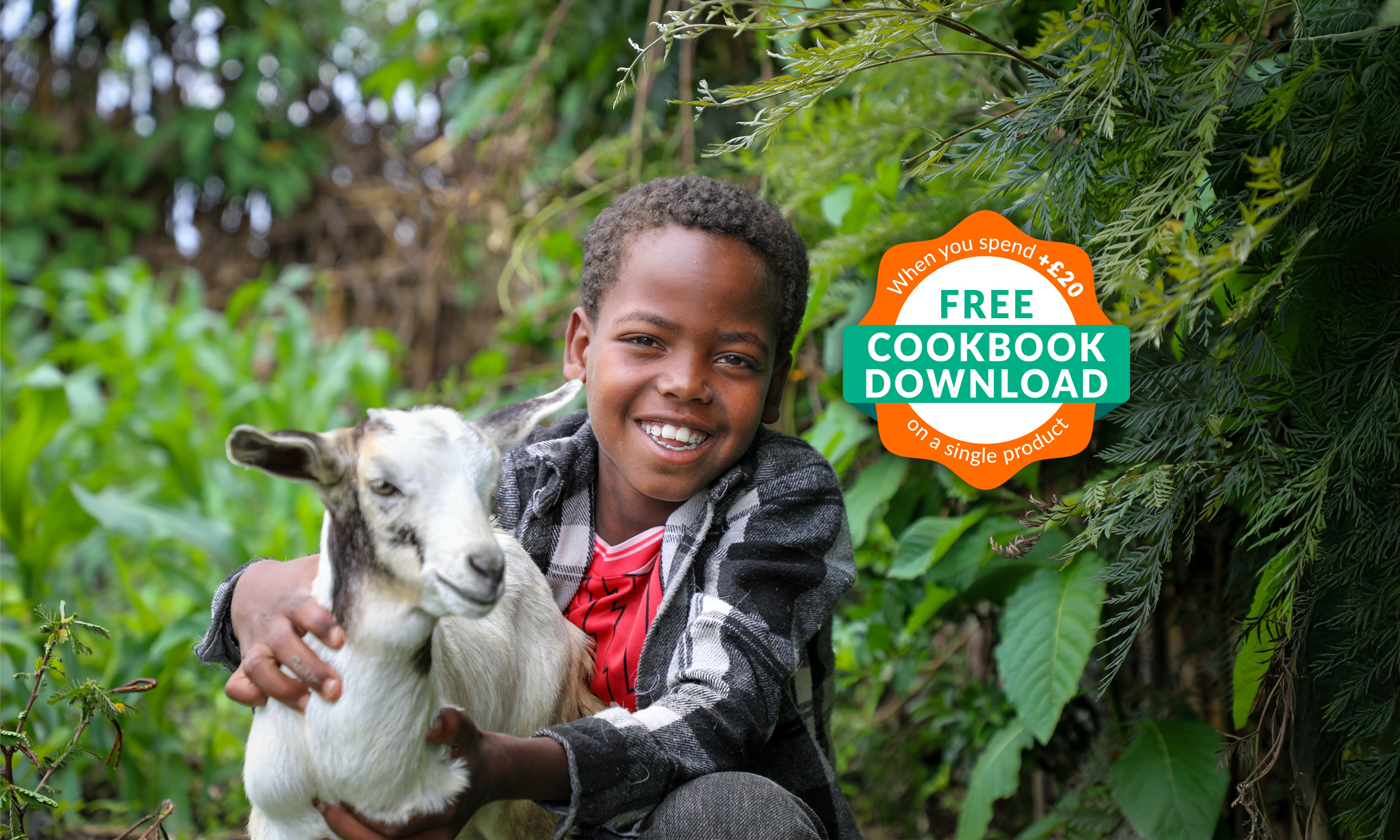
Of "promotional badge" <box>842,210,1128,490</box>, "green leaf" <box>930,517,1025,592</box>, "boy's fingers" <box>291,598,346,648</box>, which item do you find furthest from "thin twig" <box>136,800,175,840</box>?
"green leaf" <box>930,517,1025,592</box>

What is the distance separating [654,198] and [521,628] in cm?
74

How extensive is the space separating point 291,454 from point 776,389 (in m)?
0.91

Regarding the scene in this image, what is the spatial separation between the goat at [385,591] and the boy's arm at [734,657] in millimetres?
215

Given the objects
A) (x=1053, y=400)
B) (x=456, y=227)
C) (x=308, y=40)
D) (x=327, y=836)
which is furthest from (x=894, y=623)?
(x=308, y=40)

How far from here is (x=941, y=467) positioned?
2189 millimetres

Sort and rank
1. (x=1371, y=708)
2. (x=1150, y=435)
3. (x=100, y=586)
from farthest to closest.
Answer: (x=100, y=586) < (x=1150, y=435) < (x=1371, y=708)

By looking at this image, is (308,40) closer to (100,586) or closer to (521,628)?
(100,586)

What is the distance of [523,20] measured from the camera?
352cm

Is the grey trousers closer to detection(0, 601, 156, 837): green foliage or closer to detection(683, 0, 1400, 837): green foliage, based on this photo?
detection(683, 0, 1400, 837): green foliage

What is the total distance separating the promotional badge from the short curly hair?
18 centimetres

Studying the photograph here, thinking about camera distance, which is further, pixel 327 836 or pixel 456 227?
pixel 456 227

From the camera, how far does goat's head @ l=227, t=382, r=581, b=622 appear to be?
1087mm

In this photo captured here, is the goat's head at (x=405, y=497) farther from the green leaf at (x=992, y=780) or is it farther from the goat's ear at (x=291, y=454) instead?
the green leaf at (x=992, y=780)

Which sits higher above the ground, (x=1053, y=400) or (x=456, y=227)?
(x=456, y=227)
